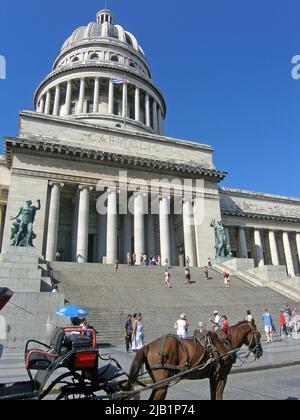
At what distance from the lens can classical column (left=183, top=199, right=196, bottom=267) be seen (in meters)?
37.5

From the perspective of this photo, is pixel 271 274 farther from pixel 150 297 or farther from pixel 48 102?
pixel 48 102

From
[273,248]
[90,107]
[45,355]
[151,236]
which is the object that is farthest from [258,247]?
[45,355]

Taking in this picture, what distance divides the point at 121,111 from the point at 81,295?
4139 centimetres

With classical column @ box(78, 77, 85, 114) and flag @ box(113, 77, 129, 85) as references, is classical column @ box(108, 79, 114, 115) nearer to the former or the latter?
flag @ box(113, 77, 129, 85)

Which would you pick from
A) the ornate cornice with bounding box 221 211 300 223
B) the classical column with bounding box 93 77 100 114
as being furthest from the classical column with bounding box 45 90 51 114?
the ornate cornice with bounding box 221 211 300 223

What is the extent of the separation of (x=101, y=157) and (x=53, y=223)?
8550 millimetres

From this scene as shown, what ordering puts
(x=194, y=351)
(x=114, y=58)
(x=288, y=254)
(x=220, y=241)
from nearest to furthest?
(x=194, y=351) < (x=220, y=241) < (x=288, y=254) < (x=114, y=58)

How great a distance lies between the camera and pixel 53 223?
32.6 m

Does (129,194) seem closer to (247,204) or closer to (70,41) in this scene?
(247,204)

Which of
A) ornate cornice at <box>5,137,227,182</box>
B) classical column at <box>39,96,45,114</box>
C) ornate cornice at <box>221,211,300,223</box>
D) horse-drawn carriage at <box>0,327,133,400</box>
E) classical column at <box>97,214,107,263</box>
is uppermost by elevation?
classical column at <box>39,96,45,114</box>

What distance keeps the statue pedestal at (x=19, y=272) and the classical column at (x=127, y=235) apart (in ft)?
58.8

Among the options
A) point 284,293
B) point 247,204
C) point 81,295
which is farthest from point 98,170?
point 247,204

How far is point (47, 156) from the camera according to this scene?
34031mm

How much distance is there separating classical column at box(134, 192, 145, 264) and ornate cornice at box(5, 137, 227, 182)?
361 centimetres
